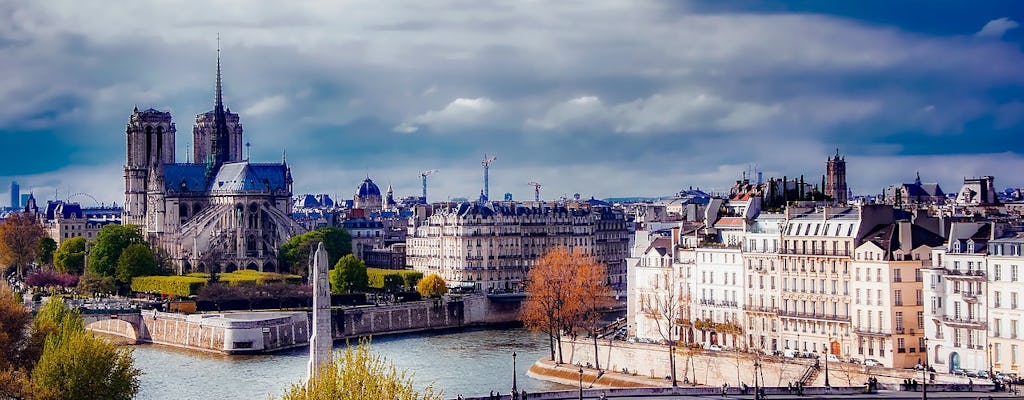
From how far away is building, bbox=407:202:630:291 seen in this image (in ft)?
472

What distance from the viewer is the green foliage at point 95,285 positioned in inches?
5389

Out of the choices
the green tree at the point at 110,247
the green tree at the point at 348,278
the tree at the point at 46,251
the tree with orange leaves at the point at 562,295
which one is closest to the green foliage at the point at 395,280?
the green tree at the point at 348,278

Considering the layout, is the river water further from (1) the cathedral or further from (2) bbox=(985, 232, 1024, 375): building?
(1) the cathedral

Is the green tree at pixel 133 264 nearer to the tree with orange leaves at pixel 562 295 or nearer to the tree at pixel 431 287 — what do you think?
the tree at pixel 431 287

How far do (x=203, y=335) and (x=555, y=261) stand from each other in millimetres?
25959

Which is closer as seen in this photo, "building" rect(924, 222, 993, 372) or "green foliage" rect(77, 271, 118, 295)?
"building" rect(924, 222, 993, 372)

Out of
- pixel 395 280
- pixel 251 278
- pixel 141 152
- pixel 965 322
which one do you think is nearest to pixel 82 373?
pixel 965 322

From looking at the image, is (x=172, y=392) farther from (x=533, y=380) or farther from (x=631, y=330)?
(x=631, y=330)

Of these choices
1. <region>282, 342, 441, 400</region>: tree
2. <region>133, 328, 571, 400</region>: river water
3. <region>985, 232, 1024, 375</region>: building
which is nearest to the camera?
<region>282, 342, 441, 400</region>: tree

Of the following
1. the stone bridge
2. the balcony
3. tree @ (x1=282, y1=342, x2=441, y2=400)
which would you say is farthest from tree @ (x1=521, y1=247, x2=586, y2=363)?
tree @ (x1=282, y1=342, x2=441, y2=400)

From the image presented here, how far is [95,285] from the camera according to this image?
13800 centimetres

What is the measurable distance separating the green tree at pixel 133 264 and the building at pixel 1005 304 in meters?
92.0

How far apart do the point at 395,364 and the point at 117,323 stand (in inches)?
1237

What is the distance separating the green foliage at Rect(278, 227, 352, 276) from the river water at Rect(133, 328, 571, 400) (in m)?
41.2
